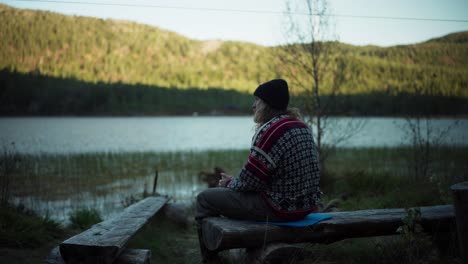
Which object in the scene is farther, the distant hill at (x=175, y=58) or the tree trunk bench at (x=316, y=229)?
the distant hill at (x=175, y=58)

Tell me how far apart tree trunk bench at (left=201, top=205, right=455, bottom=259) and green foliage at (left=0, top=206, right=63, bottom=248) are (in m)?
3.10

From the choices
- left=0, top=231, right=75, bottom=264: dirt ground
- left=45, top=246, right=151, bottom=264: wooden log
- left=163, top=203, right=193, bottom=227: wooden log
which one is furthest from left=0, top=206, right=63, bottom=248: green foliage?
left=163, top=203, right=193, bottom=227: wooden log

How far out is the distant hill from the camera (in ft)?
42.2

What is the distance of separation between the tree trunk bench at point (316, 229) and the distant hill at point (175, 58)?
21.0 ft

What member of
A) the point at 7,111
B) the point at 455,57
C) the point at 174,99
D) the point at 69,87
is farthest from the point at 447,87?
the point at 174,99

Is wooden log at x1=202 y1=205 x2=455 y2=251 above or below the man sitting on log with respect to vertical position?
below

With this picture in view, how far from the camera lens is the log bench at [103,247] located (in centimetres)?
315

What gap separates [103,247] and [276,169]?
66.9 inches

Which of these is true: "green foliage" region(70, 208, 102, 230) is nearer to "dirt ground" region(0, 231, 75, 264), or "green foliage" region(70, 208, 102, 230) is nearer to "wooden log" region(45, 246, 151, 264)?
"dirt ground" region(0, 231, 75, 264)

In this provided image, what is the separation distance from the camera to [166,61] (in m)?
150

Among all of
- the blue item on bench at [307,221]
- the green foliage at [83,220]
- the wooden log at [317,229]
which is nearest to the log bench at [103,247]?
the wooden log at [317,229]

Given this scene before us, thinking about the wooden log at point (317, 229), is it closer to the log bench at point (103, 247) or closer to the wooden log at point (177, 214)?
the log bench at point (103, 247)

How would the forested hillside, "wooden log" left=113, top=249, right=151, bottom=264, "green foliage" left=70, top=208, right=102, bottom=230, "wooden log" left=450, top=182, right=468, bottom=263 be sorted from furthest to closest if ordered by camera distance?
the forested hillside
"green foliage" left=70, top=208, right=102, bottom=230
"wooden log" left=113, top=249, right=151, bottom=264
"wooden log" left=450, top=182, right=468, bottom=263

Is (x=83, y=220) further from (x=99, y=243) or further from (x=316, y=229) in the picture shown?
(x=316, y=229)
